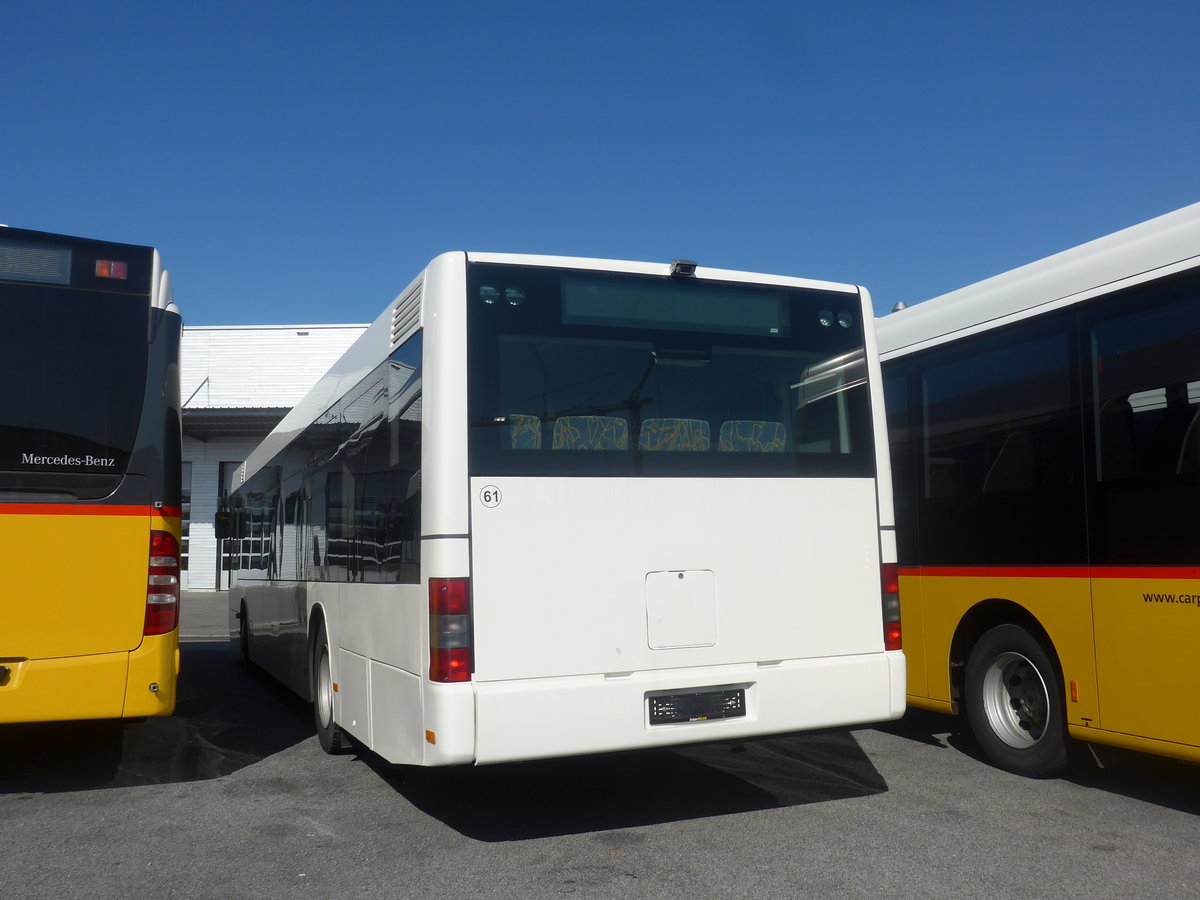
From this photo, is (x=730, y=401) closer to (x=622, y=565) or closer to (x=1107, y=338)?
(x=622, y=565)

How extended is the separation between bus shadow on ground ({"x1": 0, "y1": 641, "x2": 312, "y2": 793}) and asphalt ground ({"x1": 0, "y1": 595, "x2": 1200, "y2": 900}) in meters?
0.04

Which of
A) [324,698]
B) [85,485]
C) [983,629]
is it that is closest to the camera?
[85,485]

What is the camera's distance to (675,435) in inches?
227

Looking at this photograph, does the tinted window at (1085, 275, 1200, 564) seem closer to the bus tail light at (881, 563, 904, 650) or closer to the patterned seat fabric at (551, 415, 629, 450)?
the bus tail light at (881, 563, 904, 650)

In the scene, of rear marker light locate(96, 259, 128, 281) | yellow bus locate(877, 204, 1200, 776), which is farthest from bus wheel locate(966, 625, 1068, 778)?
rear marker light locate(96, 259, 128, 281)

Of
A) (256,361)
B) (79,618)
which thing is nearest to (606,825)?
(79,618)

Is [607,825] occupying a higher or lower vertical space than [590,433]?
lower

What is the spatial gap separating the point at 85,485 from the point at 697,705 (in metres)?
3.71

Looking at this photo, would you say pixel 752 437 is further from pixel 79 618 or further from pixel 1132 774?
pixel 79 618

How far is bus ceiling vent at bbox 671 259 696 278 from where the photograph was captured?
5949 mm

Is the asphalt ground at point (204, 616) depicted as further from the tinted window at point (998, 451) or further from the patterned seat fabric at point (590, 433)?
the patterned seat fabric at point (590, 433)

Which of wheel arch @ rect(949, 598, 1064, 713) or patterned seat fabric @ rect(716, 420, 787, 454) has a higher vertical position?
patterned seat fabric @ rect(716, 420, 787, 454)

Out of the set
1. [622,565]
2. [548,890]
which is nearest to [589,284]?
[622,565]

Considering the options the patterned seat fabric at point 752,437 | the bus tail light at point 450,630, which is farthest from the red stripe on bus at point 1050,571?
the bus tail light at point 450,630
